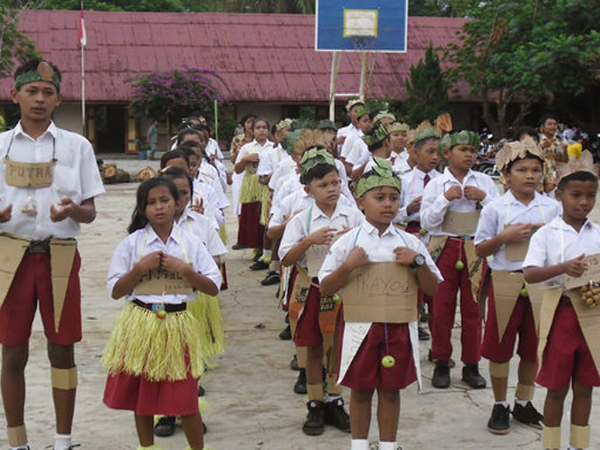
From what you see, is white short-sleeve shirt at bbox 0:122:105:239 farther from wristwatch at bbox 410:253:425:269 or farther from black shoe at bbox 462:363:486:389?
black shoe at bbox 462:363:486:389

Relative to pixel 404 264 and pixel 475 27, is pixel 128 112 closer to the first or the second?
pixel 475 27

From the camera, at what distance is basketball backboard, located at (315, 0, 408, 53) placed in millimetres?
19531

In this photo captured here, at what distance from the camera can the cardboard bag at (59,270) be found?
181 inches

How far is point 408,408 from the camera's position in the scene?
5.70 m

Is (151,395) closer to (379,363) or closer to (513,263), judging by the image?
(379,363)

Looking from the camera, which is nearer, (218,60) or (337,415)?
(337,415)

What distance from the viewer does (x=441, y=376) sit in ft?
20.2

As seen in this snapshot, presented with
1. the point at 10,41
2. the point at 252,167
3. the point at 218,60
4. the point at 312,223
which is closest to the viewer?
the point at 312,223

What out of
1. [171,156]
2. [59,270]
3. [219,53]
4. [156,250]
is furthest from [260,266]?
[219,53]

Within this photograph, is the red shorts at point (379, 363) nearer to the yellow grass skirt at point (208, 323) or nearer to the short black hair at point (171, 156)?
the yellow grass skirt at point (208, 323)

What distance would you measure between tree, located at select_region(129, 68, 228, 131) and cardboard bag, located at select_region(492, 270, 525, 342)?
21.9 m

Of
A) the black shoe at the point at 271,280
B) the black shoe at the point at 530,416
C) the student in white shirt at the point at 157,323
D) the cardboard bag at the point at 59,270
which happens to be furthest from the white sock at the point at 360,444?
the black shoe at the point at 271,280

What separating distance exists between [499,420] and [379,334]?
1380mm

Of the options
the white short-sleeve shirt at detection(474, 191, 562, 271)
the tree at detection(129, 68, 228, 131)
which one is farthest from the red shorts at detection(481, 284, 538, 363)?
the tree at detection(129, 68, 228, 131)
